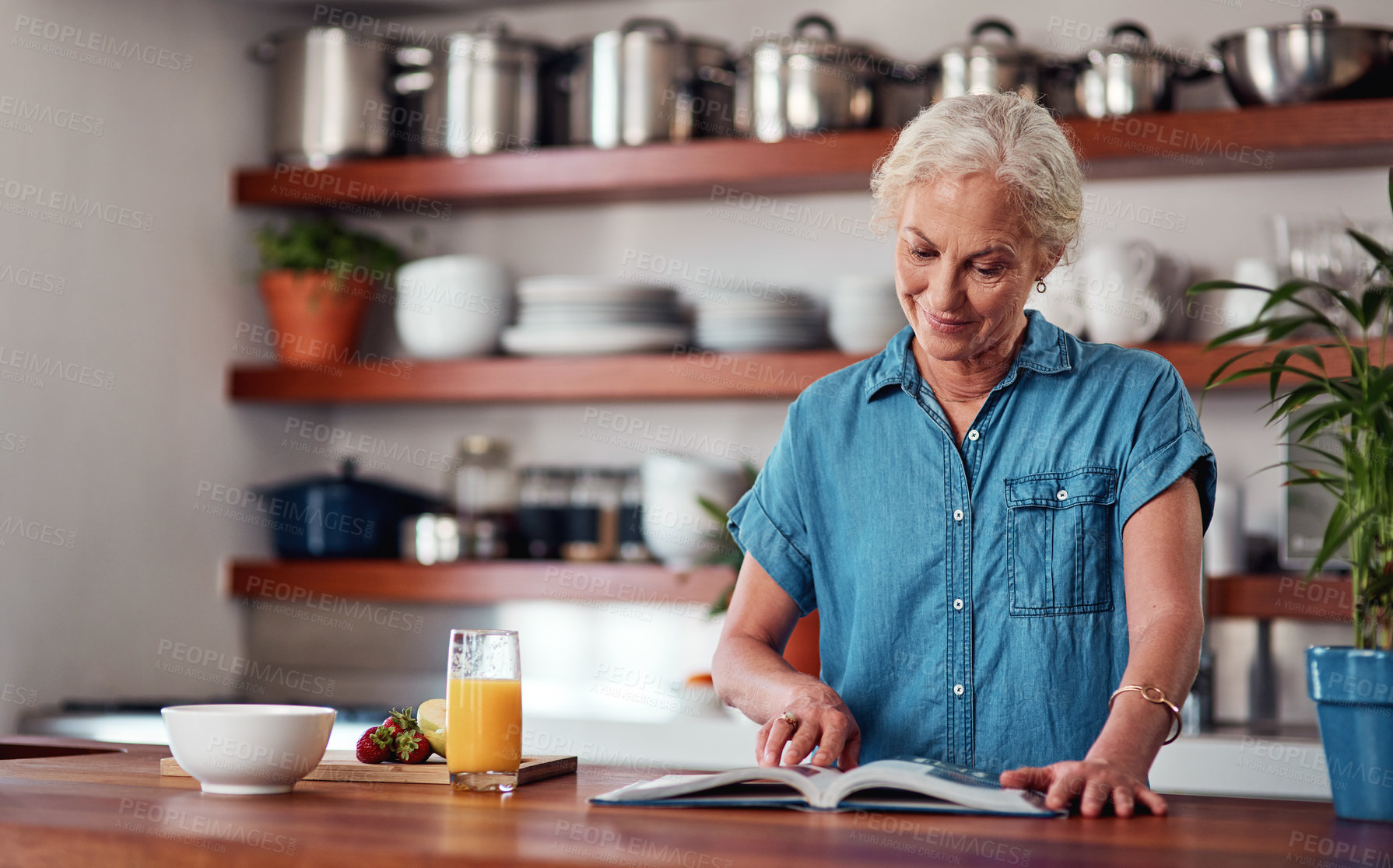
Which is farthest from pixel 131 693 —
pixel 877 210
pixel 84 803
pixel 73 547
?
pixel 877 210

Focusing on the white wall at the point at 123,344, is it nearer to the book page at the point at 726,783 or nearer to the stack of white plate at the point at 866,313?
the stack of white plate at the point at 866,313

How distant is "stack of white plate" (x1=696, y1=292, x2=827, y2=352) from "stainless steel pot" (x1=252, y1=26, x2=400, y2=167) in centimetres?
96

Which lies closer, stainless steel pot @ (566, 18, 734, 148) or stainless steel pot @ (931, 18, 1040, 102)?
stainless steel pot @ (931, 18, 1040, 102)

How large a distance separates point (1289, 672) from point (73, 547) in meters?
2.55

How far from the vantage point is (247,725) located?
1397 mm

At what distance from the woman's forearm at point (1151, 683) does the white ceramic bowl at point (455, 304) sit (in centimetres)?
212

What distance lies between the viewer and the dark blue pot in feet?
4.47

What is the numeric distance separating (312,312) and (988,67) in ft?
5.36

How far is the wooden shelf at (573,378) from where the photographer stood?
310cm
